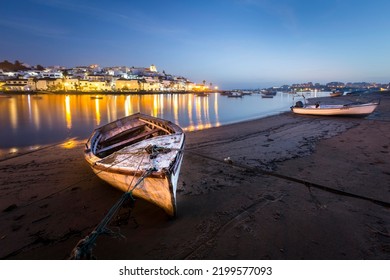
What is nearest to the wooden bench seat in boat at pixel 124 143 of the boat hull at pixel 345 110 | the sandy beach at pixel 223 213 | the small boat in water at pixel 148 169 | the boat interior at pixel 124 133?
the boat interior at pixel 124 133

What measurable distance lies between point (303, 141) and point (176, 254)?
9.30m

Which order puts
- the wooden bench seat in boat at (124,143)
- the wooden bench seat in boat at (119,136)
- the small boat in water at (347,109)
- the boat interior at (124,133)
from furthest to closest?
1. the small boat in water at (347,109)
2. the wooden bench seat in boat at (119,136)
3. the boat interior at (124,133)
4. the wooden bench seat in boat at (124,143)

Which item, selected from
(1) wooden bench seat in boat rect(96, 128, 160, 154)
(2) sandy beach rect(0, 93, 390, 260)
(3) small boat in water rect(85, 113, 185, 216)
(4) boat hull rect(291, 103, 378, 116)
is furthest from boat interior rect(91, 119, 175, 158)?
(4) boat hull rect(291, 103, 378, 116)

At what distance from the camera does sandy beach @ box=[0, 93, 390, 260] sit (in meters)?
3.53

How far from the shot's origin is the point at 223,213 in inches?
178

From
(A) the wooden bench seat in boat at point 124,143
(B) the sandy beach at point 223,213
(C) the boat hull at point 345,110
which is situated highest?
(C) the boat hull at point 345,110

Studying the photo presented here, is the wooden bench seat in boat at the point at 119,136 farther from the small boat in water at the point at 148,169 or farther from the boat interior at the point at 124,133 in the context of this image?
the small boat in water at the point at 148,169

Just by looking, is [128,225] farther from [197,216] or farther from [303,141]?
[303,141]

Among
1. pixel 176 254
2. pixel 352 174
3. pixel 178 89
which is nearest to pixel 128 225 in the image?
pixel 176 254

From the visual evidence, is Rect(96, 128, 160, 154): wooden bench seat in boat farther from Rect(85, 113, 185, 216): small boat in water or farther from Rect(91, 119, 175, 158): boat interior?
Rect(85, 113, 185, 216): small boat in water

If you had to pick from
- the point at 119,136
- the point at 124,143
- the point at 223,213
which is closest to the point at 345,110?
the point at 119,136

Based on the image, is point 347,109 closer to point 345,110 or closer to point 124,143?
point 345,110

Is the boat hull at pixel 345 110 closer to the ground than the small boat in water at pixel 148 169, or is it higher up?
higher up

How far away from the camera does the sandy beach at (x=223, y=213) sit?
3527 mm
